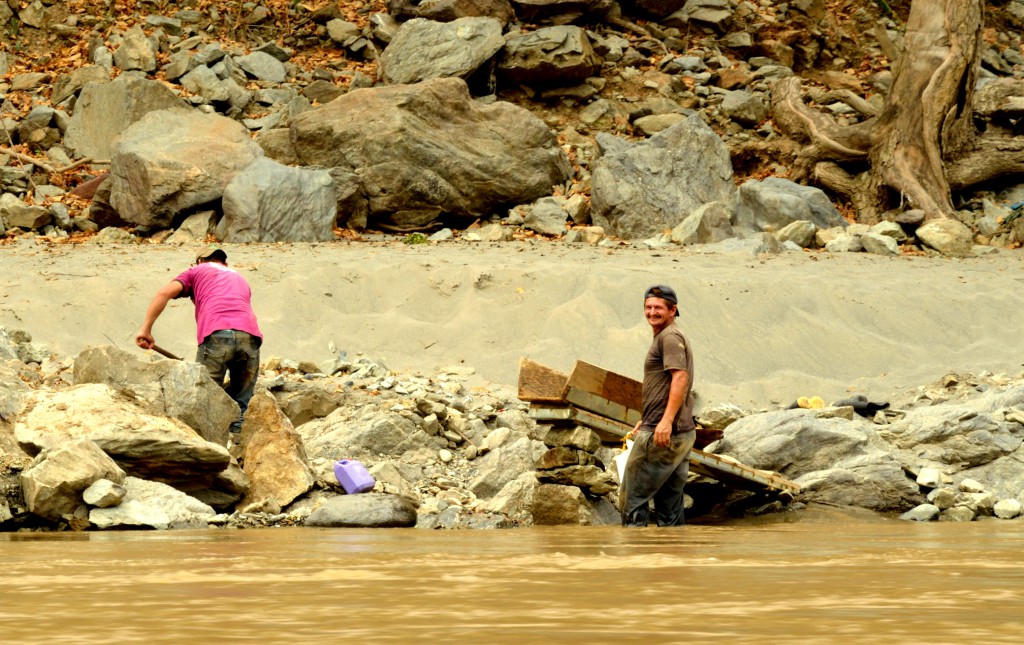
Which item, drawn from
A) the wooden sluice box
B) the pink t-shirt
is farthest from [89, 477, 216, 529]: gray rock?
the wooden sluice box

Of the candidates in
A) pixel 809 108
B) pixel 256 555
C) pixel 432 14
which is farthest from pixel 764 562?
pixel 432 14

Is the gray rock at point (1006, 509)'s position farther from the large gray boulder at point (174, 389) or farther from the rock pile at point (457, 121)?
the rock pile at point (457, 121)

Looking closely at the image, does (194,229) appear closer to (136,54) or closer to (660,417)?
(136,54)

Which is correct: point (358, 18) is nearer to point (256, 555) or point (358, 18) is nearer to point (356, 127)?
point (356, 127)

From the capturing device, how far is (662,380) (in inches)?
269

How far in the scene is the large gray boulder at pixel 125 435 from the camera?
24.2 feet

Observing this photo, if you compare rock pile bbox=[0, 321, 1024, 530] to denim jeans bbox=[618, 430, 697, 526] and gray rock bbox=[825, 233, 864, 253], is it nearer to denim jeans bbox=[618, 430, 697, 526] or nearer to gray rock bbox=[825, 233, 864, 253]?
denim jeans bbox=[618, 430, 697, 526]

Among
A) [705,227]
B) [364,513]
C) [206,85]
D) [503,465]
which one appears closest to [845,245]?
[705,227]

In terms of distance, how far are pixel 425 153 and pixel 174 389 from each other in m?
10.2

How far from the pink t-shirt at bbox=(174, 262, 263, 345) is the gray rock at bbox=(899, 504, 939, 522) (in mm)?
4427

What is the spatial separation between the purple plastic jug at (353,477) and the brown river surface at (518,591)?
6.67 feet

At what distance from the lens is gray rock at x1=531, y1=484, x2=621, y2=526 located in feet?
24.8

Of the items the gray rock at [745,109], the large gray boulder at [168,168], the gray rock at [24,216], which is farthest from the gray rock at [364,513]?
the gray rock at [745,109]

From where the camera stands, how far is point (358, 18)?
22969 millimetres
